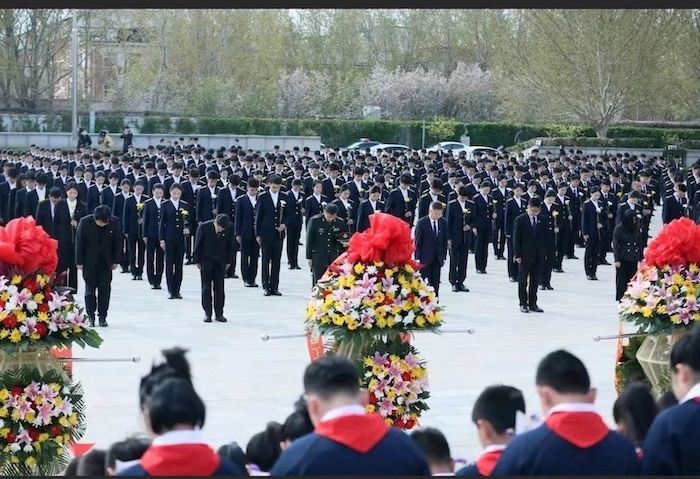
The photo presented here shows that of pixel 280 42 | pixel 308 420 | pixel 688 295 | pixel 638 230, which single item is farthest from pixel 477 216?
pixel 280 42

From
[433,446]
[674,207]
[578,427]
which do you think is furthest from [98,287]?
[674,207]

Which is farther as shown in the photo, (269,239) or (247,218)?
(247,218)

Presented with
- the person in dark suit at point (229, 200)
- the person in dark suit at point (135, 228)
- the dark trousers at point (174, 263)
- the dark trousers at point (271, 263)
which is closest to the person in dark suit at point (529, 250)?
the dark trousers at point (271, 263)

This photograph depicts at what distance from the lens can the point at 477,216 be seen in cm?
2119

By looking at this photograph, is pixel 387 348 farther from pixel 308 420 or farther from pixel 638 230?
pixel 638 230

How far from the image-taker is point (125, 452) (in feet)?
17.1

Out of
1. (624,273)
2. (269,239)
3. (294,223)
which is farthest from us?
(294,223)

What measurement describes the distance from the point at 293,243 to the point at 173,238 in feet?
13.3

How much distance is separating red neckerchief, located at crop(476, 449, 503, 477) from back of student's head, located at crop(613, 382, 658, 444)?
0.96 metres

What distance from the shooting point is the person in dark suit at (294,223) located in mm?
20656

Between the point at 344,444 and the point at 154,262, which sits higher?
the point at 344,444

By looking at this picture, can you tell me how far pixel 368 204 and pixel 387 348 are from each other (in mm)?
10816

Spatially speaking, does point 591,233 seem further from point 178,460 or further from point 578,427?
point 178,460

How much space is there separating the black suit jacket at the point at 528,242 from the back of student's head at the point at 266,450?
1142cm
